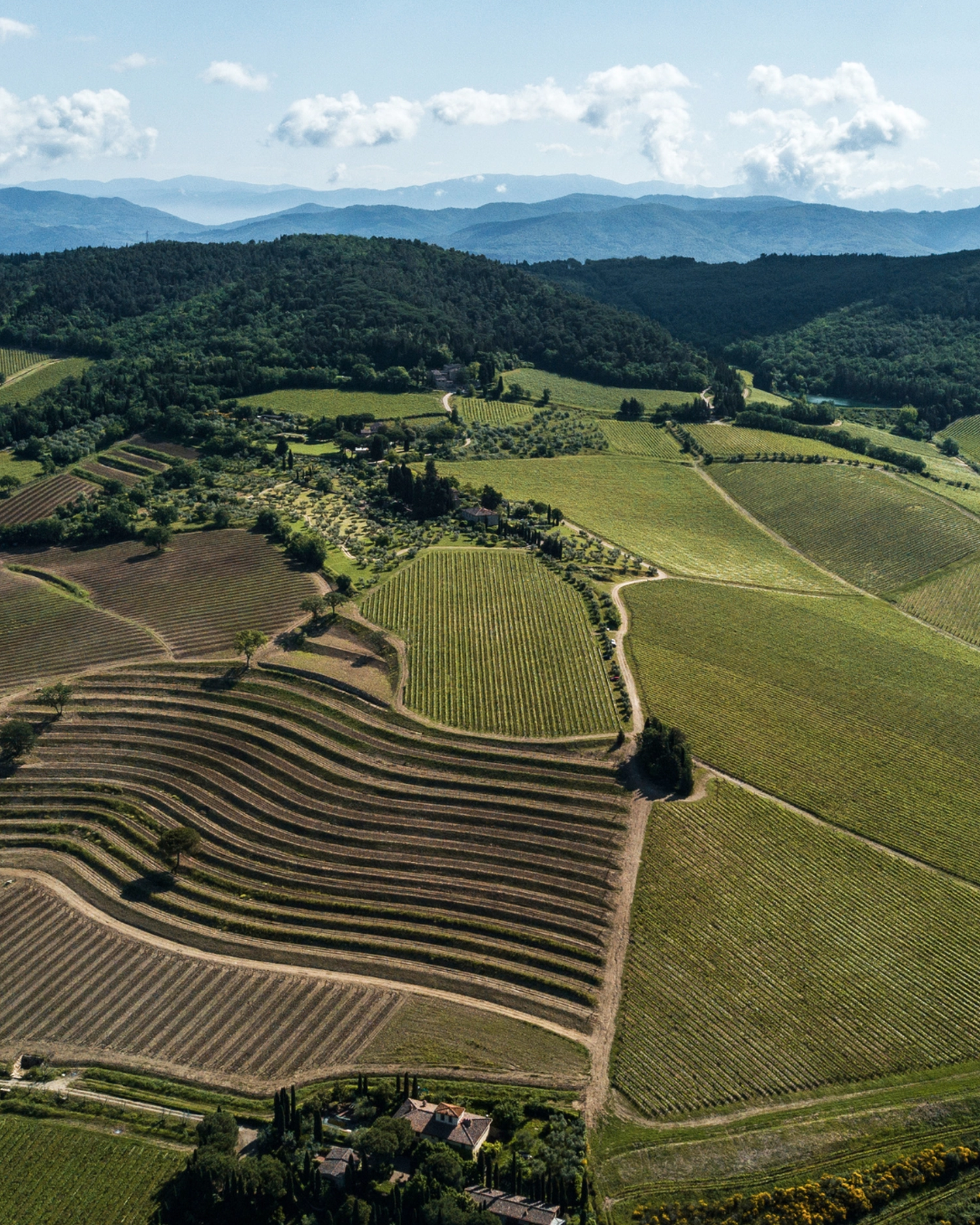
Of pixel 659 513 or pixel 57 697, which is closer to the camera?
pixel 57 697

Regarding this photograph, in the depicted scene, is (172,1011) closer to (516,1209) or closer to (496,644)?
(516,1209)

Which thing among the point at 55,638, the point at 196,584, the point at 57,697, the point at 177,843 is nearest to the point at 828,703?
the point at 177,843

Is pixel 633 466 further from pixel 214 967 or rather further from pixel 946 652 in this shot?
pixel 214 967

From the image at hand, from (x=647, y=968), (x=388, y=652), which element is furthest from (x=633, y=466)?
(x=647, y=968)

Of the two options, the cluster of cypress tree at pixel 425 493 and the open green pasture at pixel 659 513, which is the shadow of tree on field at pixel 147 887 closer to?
the cluster of cypress tree at pixel 425 493

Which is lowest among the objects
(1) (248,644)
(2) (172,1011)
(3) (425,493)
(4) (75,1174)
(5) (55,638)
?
(4) (75,1174)

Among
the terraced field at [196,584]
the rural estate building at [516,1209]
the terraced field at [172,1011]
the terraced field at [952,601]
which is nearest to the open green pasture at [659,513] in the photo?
the terraced field at [952,601]

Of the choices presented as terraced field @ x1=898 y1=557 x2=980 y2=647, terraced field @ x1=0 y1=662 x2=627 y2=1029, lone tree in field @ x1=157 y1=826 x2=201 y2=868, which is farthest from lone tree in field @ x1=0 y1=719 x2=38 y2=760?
terraced field @ x1=898 y1=557 x2=980 y2=647
